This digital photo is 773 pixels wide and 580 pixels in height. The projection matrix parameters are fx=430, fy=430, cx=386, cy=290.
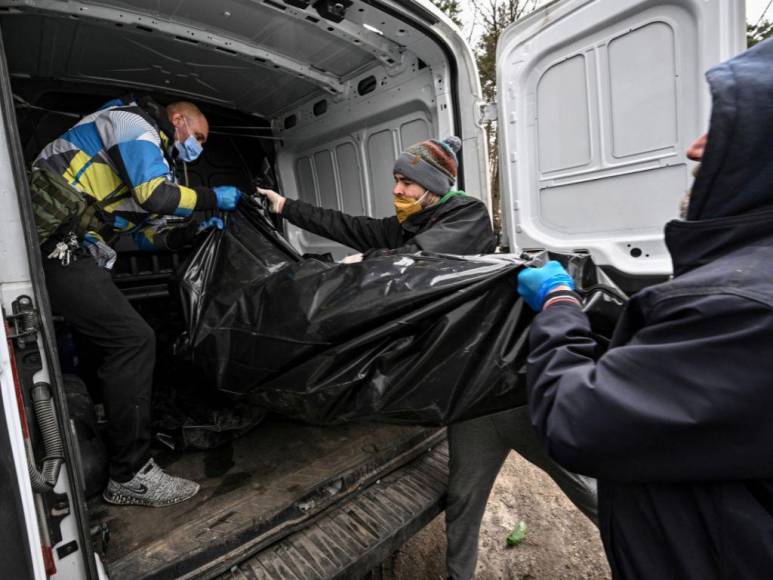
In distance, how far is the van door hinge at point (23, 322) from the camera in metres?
1.09

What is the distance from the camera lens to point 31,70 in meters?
2.62

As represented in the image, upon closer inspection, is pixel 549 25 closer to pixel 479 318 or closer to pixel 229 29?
pixel 479 318

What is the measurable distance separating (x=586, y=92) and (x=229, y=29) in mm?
1870

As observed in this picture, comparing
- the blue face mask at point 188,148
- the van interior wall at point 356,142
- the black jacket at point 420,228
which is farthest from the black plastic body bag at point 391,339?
the van interior wall at point 356,142

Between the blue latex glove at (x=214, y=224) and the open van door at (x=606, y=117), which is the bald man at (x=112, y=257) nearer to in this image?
the blue latex glove at (x=214, y=224)

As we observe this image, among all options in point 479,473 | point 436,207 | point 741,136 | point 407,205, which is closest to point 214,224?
point 407,205

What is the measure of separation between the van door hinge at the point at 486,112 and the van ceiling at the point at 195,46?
617 millimetres

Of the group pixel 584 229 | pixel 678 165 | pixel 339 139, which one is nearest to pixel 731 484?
pixel 678 165

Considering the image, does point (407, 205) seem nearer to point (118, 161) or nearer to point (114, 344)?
point (118, 161)

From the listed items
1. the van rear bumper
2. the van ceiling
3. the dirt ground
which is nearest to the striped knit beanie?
the van ceiling

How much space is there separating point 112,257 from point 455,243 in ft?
5.09

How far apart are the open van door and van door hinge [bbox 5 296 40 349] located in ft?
6.58

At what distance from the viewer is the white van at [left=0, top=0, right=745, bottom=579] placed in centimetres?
114

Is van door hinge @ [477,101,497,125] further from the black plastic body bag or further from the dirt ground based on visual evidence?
the dirt ground
